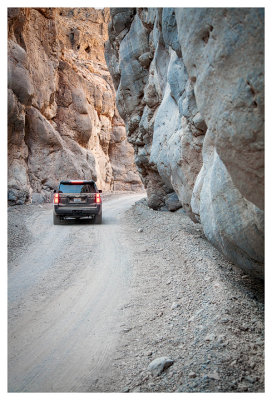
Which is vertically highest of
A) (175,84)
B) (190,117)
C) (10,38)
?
(10,38)

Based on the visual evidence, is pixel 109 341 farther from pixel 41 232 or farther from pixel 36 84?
pixel 36 84

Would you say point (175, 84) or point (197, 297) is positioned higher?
point (175, 84)

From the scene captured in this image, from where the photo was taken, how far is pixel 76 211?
11000 mm

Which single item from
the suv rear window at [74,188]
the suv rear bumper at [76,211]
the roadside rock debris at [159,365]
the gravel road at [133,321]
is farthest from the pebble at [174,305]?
the suv rear window at [74,188]

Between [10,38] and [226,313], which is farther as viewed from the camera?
[10,38]

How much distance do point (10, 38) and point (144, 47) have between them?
33.8ft

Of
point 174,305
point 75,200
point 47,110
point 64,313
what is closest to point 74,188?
point 75,200

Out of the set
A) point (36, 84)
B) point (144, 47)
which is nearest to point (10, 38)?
point (36, 84)

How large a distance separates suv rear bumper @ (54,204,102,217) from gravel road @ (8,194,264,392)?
3410mm

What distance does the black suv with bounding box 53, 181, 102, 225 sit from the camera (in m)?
10.9

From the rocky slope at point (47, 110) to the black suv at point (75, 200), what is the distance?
7291 mm

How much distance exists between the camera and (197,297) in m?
4.55

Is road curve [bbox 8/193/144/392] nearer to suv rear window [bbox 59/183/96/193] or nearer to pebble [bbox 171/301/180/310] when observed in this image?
pebble [bbox 171/301/180/310]

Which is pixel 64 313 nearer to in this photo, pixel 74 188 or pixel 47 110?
pixel 74 188
